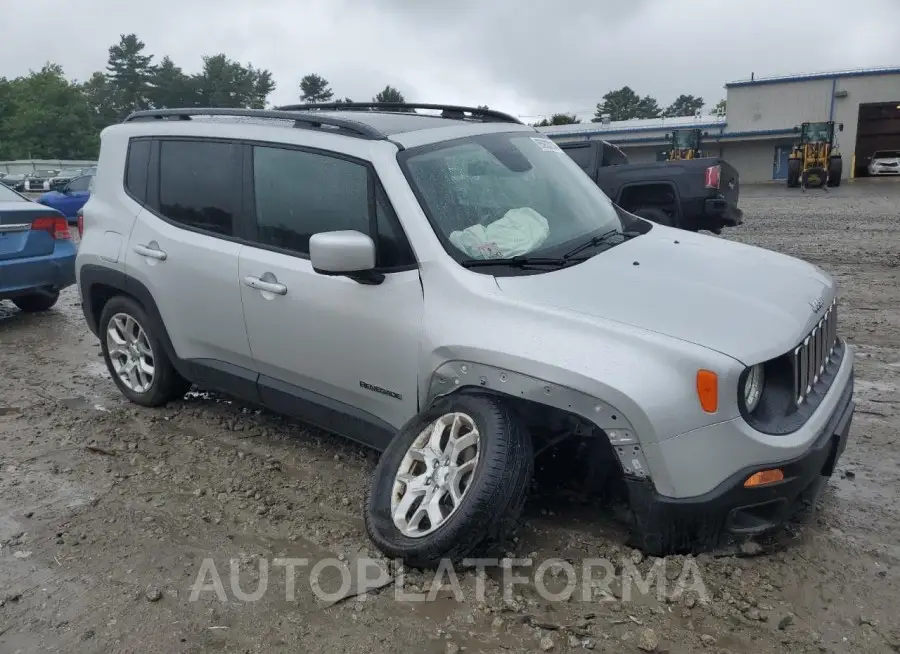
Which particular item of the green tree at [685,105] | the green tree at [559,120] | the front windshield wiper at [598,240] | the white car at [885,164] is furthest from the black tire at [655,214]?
the green tree at [685,105]

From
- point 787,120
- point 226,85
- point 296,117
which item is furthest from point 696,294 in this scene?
point 226,85

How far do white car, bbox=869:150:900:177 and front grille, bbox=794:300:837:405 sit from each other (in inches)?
1493

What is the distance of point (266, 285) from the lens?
4055mm

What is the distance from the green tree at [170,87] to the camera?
251 ft

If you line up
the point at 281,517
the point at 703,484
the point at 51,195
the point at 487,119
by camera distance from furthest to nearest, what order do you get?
1. the point at 51,195
2. the point at 487,119
3. the point at 281,517
4. the point at 703,484

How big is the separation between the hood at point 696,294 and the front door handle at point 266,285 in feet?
4.07

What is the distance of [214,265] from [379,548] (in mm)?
1945

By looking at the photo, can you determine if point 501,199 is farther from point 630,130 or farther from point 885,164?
point 630,130

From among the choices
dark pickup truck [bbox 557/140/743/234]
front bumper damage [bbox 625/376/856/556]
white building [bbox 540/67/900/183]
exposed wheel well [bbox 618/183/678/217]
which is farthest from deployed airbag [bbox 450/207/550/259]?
white building [bbox 540/67/900/183]

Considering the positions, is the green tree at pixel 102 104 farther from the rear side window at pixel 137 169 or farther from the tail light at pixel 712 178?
the rear side window at pixel 137 169

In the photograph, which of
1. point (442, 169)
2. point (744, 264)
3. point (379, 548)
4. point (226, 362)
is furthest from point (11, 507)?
point (744, 264)

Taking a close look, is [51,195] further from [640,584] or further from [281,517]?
[640,584]

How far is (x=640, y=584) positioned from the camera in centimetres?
310

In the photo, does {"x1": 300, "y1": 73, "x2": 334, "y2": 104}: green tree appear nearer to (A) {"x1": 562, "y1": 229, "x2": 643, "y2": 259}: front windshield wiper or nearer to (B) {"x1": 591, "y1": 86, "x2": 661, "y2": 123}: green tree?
(B) {"x1": 591, "y1": 86, "x2": 661, "y2": 123}: green tree
